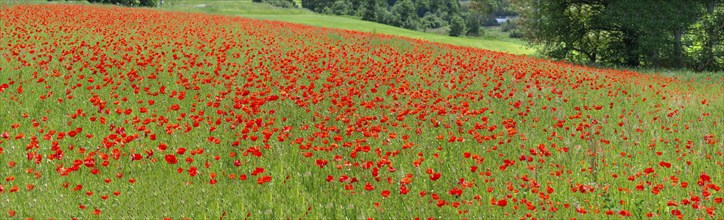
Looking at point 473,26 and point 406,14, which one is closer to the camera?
point 473,26

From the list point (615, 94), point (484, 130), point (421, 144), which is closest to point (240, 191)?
point (421, 144)

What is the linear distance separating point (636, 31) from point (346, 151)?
21077 mm

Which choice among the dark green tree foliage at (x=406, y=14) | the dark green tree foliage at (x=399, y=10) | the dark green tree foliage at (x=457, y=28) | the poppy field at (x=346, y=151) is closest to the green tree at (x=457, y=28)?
the dark green tree foliage at (x=457, y=28)

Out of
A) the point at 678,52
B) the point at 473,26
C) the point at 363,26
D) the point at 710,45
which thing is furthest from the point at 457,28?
the point at 678,52

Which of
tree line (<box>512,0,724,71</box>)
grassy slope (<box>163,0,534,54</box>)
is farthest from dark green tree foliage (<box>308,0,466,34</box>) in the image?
tree line (<box>512,0,724,71</box>)

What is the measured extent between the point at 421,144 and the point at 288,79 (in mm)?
4142

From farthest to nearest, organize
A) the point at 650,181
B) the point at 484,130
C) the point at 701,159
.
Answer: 1. the point at 484,130
2. the point at 701,159
3. the point at 650,181

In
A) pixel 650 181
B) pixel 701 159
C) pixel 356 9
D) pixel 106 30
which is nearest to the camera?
pixel 650 181

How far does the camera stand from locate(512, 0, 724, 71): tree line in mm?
20219

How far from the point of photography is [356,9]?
110 meters

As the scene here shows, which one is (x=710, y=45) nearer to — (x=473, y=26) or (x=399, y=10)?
(x=473, y=26)

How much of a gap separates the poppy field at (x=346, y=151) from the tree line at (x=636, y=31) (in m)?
12.8

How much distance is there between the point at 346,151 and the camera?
16.4 ft

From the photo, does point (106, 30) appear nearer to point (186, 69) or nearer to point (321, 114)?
point (186, 69)
